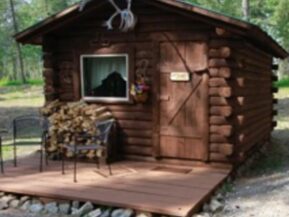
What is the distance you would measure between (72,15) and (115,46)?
0.94 meters

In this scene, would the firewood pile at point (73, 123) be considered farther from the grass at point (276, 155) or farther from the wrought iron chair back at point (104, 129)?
the grass at point (276, 155)

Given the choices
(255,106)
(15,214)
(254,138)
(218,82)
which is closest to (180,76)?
(218,82)

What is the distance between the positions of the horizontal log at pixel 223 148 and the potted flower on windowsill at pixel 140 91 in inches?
53.7

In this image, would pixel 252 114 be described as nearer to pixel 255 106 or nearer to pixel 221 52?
pixel 255 106

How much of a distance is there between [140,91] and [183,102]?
0.74 metres

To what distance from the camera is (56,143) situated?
7.48 m

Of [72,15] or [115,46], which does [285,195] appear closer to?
[115,46]

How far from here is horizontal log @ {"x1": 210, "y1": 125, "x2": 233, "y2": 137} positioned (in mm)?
6633

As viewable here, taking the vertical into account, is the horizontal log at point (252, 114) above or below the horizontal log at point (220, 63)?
below

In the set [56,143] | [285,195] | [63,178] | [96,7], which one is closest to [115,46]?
[96,7]

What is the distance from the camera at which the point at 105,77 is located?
7770mm

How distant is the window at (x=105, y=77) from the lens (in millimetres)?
7547

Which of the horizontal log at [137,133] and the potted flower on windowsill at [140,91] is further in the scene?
the horizontal log at [137,133]

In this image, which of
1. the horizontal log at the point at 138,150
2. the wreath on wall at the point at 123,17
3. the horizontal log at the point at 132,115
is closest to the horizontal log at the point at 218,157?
the horizontal log at the point at 138,150
